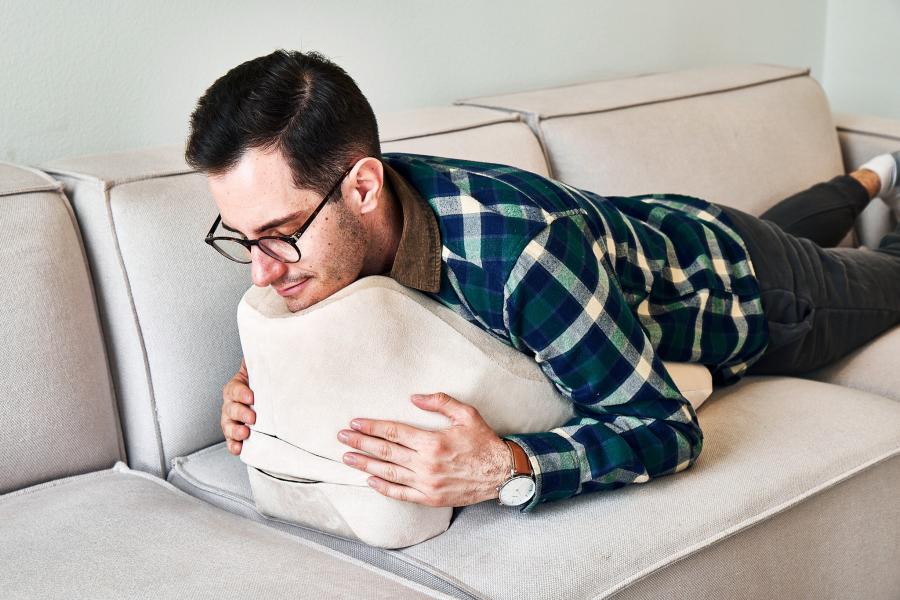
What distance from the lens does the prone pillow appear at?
3.86ft

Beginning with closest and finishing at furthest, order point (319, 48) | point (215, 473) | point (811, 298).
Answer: point (215, 473) < point (811, 298) < point (319, 48)

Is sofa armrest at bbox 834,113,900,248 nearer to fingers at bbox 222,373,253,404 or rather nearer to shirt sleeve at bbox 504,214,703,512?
shirt sleeve at bbox 504,214,703,512

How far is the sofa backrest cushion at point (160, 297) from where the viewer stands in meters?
1.41

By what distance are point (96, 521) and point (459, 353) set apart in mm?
481

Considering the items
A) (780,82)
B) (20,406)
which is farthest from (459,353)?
(780,82)

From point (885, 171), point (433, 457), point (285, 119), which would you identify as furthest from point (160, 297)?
point (885, 171)

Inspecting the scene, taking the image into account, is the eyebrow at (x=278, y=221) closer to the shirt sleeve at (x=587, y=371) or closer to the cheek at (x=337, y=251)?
the cheek at (x=337, y=251)

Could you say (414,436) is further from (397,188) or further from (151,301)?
(151,301)

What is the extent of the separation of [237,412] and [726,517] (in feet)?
2.10

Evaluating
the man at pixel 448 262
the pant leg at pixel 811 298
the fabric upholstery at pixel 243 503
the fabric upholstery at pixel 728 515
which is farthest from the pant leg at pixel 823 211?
the fabric upholstery at pixel 243 503

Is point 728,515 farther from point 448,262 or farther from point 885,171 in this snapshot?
point 885,171

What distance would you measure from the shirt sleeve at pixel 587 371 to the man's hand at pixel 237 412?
350 millimetres

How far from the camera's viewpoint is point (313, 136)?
3.84 ft

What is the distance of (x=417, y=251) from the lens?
124cm
